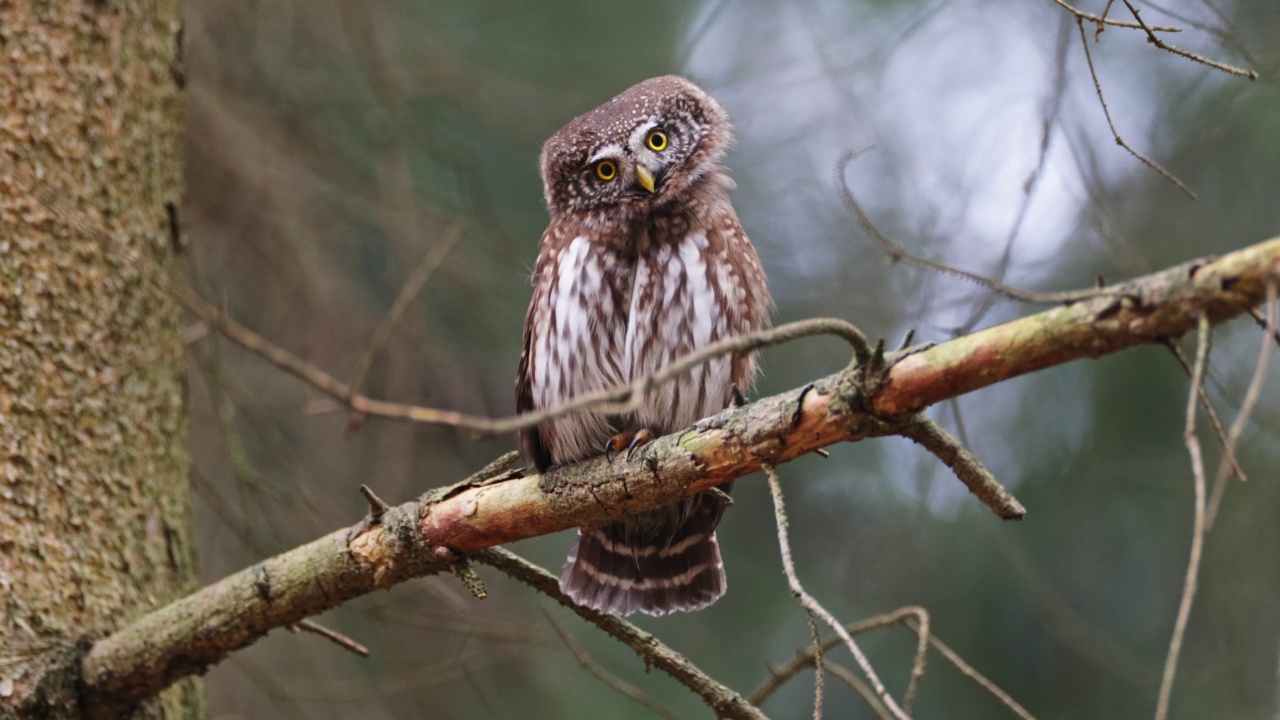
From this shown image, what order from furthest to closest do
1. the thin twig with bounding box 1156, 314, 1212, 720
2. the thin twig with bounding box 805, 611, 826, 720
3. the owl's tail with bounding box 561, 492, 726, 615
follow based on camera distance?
the owl's tail with bounding box 561, 492, 726, 615, the thin twig with bounding box 805, 611, 826, 720, the thin twig with bounding box 1156, 314, 1212, 720

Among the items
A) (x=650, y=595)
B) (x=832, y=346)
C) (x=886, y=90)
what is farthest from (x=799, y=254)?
(x=650, y=595)

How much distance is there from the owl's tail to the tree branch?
59 centimetres

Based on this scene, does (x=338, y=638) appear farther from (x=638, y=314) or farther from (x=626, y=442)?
(x=638, y=314)

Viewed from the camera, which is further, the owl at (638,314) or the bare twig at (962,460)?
the owl at (638,314)

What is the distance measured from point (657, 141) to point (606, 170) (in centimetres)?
18

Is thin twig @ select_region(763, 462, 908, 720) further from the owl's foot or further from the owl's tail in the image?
the owl's tail

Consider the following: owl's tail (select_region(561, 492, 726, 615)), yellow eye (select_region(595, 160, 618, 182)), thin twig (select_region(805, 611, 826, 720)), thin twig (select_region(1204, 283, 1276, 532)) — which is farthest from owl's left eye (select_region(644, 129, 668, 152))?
thin twig (select_region(1204, 283, 1276, 532))

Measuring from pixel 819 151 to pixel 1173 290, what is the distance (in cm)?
397

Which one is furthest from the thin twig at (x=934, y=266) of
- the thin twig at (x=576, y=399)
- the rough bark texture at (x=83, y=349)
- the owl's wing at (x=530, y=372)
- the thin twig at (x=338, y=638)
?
the rough bark texture at (x=83, y=349)

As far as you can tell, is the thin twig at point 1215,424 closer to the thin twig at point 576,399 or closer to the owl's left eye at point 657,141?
the thin twig at point 576,399

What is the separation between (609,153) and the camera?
3.06 m

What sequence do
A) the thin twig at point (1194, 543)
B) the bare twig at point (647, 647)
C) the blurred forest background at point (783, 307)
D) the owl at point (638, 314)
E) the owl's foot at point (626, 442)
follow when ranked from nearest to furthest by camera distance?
the thin twig at point (1194, 543) < the bare twig at point (647, 647) < the owl's foot at point (626, 442) < the owl at point (638, 314) < the blurred forest background at point (783, 307)

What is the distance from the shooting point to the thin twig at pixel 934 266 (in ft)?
4.77

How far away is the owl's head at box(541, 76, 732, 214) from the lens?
3.04 metres
